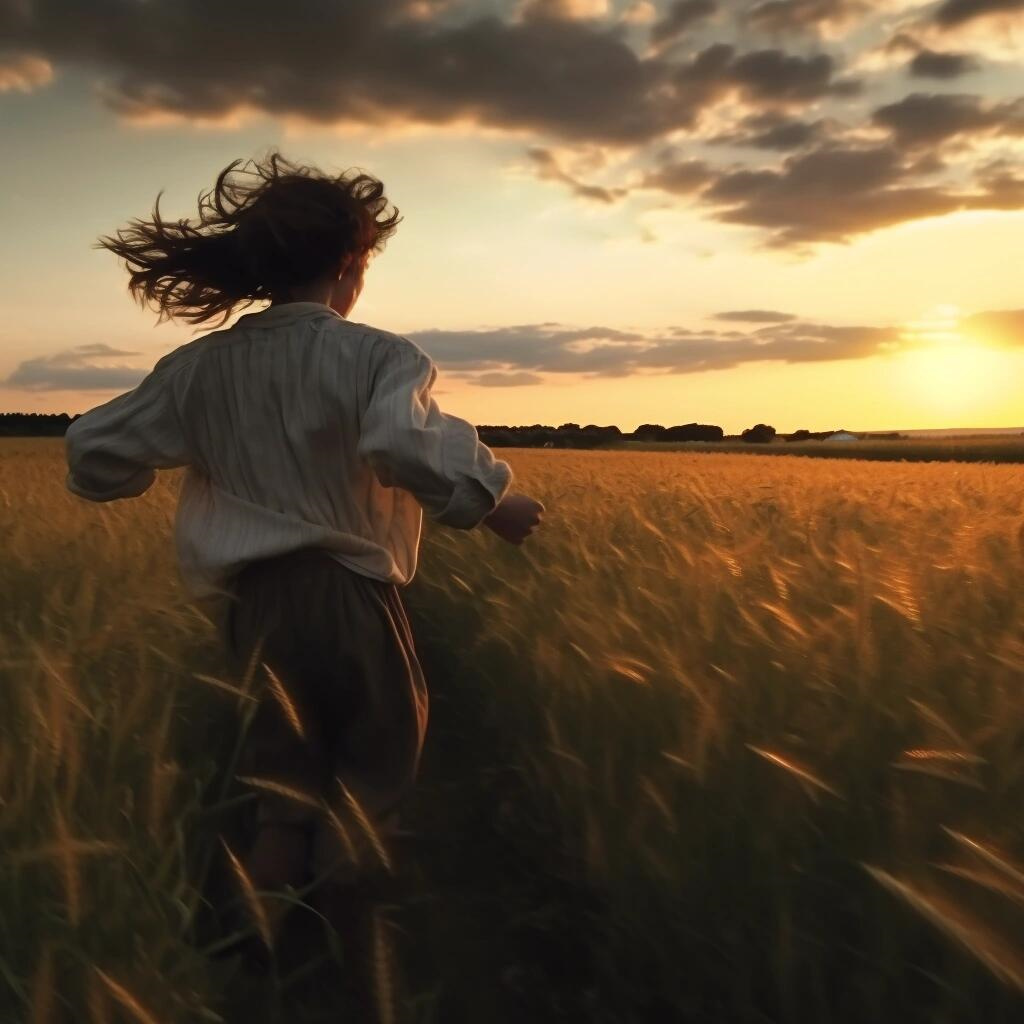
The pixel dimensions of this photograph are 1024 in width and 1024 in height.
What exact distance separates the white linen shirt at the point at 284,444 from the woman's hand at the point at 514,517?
8 cm

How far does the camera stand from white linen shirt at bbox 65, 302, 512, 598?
1.73 m

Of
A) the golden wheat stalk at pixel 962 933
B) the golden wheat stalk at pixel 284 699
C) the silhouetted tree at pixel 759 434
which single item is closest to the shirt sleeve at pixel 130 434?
the golden wheat stalk at pixel 284 699

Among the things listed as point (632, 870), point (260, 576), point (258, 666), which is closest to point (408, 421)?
point (260, 576)

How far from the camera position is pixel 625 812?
155cm

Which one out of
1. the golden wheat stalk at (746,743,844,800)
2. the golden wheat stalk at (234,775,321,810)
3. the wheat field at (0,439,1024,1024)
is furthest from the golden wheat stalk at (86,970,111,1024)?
the golden wheat stalk at (746,743,844,800)

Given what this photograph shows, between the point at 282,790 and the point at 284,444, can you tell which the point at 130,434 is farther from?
the point at 282,790

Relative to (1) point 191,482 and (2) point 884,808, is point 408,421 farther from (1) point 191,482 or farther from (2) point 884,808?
(2) point 884,808

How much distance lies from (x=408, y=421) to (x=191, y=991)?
832 millimetres

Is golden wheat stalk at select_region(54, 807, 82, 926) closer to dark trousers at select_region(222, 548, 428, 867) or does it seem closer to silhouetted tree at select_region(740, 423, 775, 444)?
dark trousers at select_region(222, 548, 428, 867)

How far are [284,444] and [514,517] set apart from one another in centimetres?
41

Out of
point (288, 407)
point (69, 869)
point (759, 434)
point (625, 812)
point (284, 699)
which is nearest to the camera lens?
point (69, 869)

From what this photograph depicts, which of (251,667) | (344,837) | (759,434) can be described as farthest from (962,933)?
(759,434)

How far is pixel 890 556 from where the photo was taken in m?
2.59

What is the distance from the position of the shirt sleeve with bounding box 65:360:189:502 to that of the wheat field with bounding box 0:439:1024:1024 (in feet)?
0.92
